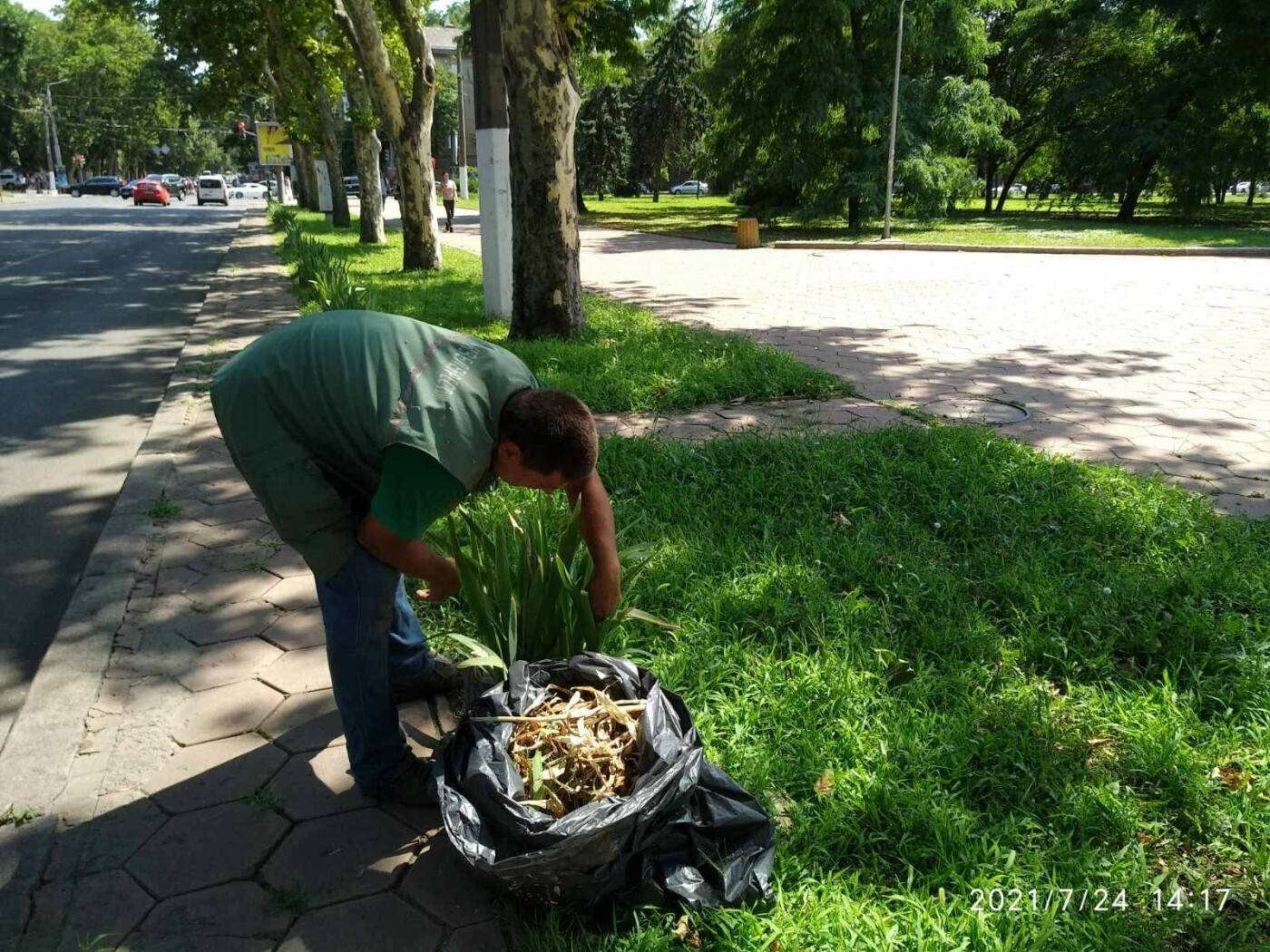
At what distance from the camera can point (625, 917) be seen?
83.7 inches

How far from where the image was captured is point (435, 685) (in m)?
3.13

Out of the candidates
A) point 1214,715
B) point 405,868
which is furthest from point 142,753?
point 1214,715

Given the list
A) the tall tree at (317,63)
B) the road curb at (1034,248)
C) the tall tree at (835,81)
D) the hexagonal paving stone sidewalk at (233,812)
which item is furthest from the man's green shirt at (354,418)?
the tall tree at (835,81)

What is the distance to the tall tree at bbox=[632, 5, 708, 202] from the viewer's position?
42.8 m

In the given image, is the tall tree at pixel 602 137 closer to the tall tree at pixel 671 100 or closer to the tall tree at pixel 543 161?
the tall tree at pixel 671 100

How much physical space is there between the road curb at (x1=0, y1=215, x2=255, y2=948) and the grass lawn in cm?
1898

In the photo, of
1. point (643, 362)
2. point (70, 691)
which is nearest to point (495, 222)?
point (643, 362)

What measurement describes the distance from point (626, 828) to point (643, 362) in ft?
17.6

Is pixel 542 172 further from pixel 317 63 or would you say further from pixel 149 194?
pixel 149 194

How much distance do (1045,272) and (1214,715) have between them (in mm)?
13751

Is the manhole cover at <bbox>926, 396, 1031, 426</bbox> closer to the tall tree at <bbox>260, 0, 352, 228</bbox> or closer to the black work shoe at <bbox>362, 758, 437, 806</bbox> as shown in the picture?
the black work shoe at <bbox>362, 758, 437, 806</bbox>

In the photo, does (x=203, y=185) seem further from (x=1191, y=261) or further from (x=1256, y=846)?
(x=1256, y=846)

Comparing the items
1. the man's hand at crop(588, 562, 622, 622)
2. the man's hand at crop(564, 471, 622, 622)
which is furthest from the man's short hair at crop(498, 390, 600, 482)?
the man's hand at crop(588, 562, 622, 622)

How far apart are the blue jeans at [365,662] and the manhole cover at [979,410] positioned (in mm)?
4551
